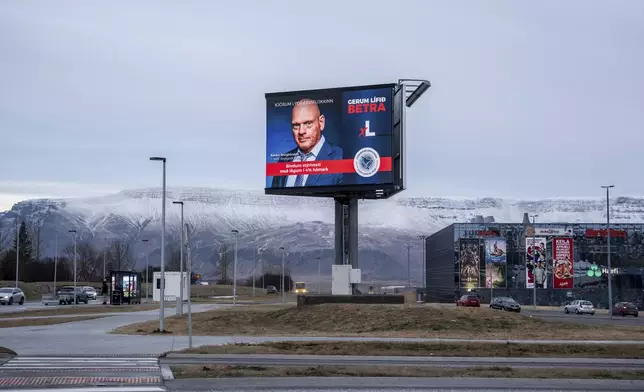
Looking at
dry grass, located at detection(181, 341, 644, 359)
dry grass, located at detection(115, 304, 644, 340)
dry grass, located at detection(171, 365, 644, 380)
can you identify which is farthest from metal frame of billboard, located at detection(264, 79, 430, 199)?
dry grass, located at detection(171, 365, 644, 380)

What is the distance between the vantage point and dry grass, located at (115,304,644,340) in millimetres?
41219

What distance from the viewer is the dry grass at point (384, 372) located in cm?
2152

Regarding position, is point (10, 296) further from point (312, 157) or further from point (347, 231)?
point (312, 157)

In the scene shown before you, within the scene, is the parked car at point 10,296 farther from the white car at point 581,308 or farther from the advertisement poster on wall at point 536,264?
the advertisement poster on wall at point 536,264

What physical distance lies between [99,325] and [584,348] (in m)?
26.9

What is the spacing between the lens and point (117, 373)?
2134cm

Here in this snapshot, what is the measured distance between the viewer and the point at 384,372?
22.5 m

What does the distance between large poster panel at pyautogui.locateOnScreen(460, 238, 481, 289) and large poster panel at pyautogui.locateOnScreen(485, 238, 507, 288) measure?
4.24 feet

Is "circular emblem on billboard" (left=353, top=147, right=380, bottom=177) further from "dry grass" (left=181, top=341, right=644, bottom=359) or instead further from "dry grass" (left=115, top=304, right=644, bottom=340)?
"dry grass" (left=181, top=341, right=644, bottom=359)

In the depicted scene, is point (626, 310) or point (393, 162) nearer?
point (393, 162)

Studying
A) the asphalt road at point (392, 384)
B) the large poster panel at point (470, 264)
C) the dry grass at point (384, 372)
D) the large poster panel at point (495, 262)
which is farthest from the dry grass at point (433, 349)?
the large poster panel at point (470, 264)

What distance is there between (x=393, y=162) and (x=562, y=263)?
2762 inches

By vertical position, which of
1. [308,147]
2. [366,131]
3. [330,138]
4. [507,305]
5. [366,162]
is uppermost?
[366,131]

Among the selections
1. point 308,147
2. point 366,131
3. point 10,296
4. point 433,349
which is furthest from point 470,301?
point 10,296
